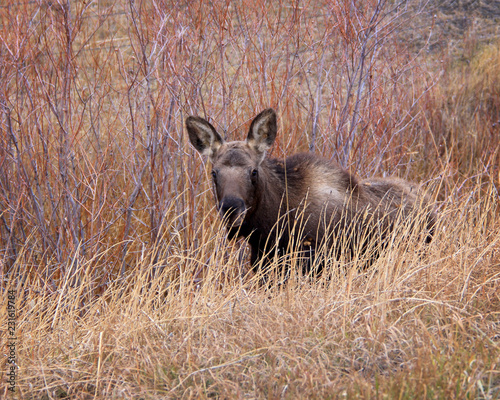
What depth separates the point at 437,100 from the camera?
957 centimetres

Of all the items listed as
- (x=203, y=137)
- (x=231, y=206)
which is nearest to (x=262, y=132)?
(x=203, y=137)

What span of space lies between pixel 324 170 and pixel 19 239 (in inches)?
130

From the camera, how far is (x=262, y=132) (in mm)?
5406

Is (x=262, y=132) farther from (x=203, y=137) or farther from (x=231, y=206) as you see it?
(x=231, y=206)

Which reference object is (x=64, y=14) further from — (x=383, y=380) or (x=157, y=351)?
(x=383, y=380)

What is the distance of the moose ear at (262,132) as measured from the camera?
5293mm

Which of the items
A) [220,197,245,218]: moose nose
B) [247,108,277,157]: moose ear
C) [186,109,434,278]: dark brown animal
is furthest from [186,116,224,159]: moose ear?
[220,197,245,218]: moose nose

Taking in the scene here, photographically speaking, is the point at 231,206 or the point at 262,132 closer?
the point at 231,206

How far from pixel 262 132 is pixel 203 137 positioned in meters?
0.57

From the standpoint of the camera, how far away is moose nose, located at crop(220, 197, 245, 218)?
4711 mm

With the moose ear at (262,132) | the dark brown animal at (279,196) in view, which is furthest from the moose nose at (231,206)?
the moose ear at (262,132)

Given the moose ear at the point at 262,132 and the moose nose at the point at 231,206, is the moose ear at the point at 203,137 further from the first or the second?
the moose nose at the point at 231,206

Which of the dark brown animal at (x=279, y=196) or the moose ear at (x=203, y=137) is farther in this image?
the moose ear at (x=203, y=137)

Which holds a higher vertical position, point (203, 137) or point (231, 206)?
point (203, 137)
